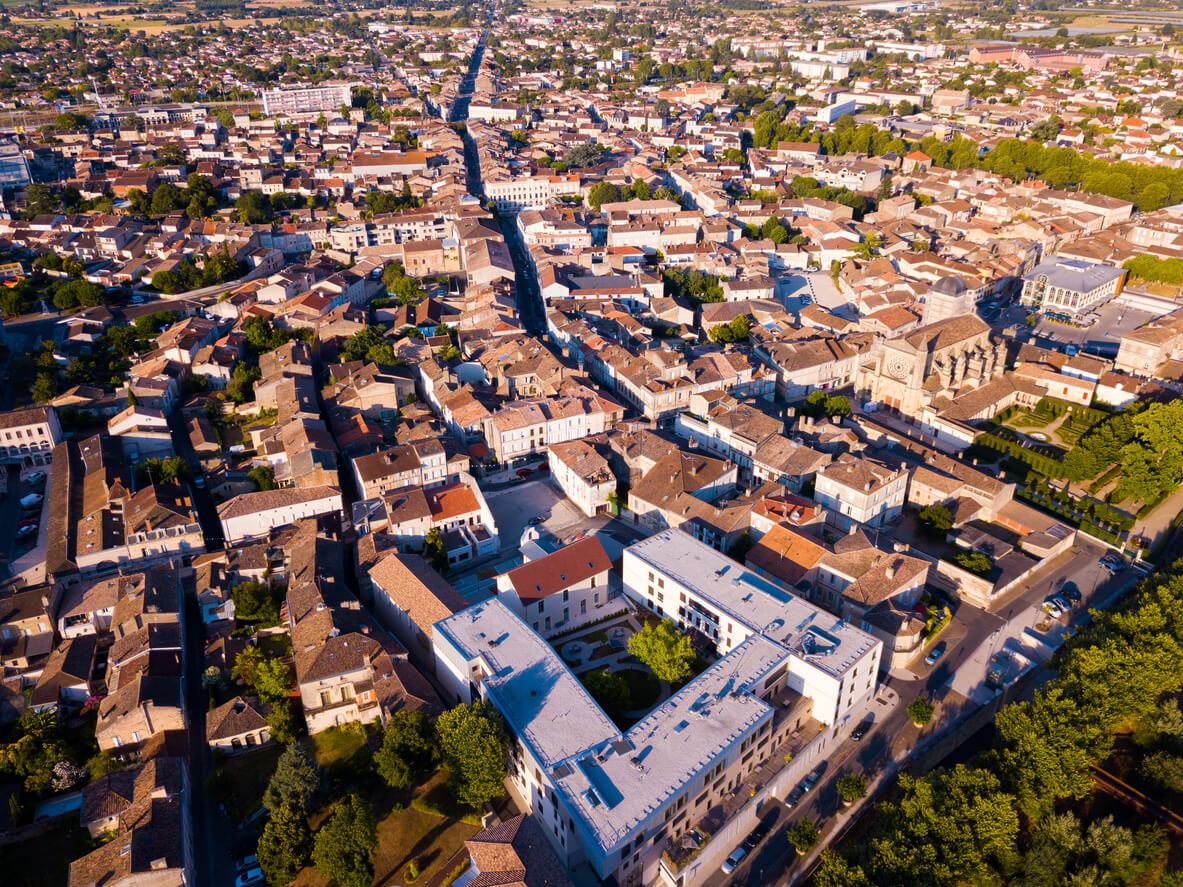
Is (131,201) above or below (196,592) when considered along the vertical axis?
above

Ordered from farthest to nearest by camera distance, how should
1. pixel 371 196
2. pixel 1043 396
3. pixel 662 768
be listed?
pixel 371 196 < pixel 1043 396 < pixel 662 768

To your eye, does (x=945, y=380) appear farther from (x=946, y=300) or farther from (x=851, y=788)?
(x=851, y=788)

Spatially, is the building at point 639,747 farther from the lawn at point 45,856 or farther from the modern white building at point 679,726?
the lawn at point 45,856

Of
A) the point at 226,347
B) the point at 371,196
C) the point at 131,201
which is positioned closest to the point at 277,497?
the point at 226,347

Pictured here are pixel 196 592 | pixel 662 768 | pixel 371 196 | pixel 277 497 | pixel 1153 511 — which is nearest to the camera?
pixel 662 768

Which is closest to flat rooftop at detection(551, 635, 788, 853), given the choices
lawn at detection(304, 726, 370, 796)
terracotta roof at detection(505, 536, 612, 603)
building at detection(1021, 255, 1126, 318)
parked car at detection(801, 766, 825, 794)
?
parked car at detection(801, 766, 825, 794)

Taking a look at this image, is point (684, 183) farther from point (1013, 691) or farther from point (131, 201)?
point (1013, 691)

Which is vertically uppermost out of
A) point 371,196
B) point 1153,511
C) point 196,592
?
point 371,196
